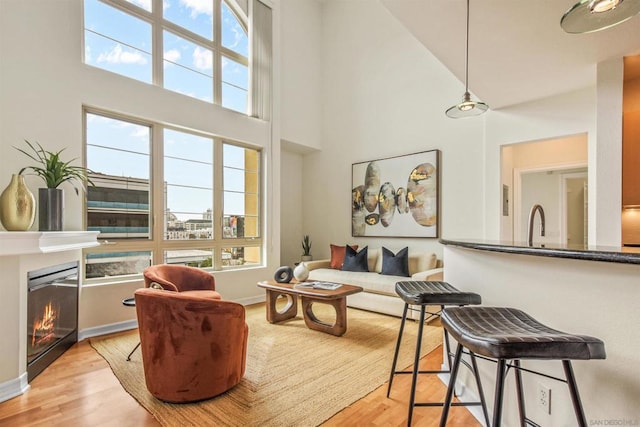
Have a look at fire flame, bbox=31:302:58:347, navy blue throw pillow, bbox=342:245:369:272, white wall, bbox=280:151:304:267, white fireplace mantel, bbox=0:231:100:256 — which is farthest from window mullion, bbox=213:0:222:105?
fire flame, bbox=31:302:58:347

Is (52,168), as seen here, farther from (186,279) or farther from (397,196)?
(397,196)

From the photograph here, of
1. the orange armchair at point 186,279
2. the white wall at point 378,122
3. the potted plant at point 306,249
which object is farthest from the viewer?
the potted plant at point 306,249

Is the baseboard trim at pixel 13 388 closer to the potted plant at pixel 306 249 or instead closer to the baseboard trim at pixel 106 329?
the baseboard trim at pixel 106 329

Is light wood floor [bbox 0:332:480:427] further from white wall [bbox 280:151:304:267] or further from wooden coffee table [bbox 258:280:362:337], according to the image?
white wall [bbox 280:151:304:267]

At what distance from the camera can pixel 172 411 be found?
1970mm

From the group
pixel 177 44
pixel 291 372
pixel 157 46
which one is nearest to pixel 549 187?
pixel 291 372

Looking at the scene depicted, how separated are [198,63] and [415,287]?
13.7 ft

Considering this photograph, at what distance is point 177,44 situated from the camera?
4207 mm

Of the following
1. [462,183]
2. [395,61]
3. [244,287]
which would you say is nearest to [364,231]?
[462,183]

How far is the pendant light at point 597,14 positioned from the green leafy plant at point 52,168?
369 cm

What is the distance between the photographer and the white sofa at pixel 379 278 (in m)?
4.02

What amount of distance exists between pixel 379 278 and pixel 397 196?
4.77ft

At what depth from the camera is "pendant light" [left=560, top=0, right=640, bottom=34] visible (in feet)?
4.80

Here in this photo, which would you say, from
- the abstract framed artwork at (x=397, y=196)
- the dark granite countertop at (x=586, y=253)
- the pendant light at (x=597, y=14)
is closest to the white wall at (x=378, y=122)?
the abstract framed artwork at (x=397, y=196)
